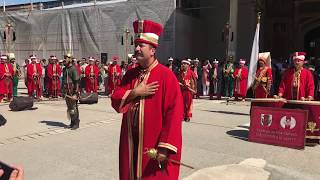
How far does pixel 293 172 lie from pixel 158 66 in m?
3.48

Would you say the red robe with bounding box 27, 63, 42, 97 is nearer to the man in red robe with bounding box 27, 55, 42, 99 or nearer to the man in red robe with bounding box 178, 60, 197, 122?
the man in red robe with bounding box 27, 55, 42, 99

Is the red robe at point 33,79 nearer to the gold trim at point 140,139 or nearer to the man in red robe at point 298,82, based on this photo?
the man in red robe at point 298,82

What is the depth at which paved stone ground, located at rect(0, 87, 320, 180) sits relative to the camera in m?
6.32

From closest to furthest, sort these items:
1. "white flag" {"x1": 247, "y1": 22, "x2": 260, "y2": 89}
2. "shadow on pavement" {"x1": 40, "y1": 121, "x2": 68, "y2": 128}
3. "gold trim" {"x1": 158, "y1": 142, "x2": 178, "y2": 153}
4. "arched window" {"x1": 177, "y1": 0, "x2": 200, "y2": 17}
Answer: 1. "gold trim" {"x1": 158, "y1": 142, "x2": 178, "y2": 153}
2. "white flag" {"x1": 247, "y1": 22, "x2": 260, "y2": 89}
3. "shadow on pavement" {"x1": 40, "y1": 121, "x2": 68, "y2": 128}
4. "arched window" {"x1": 177, "y1": 0, "x2": 200, "y2": 17}

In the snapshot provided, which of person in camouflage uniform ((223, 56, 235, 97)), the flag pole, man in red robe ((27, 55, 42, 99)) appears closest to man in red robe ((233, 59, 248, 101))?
person in camouflage uniform ((223, 56, 235, 97))

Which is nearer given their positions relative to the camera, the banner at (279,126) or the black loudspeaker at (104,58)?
the banner at (279,126)

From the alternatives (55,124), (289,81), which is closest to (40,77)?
(55,124)

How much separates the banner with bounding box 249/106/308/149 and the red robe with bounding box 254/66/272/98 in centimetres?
127

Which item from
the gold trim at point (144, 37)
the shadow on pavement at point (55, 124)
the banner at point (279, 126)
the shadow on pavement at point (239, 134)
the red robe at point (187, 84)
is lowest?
the shadow on pavement at point (239, 134)

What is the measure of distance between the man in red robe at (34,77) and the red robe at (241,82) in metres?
8.00

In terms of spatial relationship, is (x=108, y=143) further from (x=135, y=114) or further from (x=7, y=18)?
(x=7, y=18)

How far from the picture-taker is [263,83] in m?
9.82

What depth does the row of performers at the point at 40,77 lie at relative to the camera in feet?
52.5

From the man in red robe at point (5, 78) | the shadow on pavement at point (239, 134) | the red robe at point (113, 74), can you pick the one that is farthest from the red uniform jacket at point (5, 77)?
Result: the shadow on pavement at point (239, 134)
